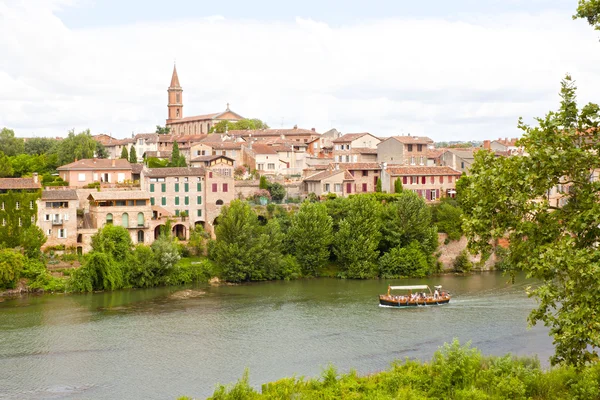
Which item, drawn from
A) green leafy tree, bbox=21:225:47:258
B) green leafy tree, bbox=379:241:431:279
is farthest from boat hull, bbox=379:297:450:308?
green leafy tree, bbox=21:225:47:258

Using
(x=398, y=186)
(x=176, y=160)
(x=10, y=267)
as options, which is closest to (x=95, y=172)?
→ (x=176, y=160)

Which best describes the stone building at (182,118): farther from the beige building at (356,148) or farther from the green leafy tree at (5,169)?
the green leafy tree at (5,169)

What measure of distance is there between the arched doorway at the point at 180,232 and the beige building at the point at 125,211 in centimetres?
247

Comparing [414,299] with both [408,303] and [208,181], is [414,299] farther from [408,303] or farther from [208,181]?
[208,181]

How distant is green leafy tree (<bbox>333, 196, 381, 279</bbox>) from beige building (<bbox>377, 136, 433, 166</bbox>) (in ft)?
48.4

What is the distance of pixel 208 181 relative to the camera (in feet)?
167

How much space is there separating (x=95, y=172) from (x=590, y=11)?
42766 millimetres

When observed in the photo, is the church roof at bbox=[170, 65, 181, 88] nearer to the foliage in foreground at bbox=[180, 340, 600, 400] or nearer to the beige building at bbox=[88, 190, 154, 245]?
the beige building at bbox=[88, 190, 154, 245]

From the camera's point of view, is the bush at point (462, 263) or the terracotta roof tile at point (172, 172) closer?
the bush at point (462, 263)

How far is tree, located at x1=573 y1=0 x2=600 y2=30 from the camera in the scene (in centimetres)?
1602

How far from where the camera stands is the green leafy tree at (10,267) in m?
39.5

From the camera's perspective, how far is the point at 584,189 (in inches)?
638

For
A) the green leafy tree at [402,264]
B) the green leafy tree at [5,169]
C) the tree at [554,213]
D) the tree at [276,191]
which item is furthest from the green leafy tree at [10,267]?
the tree at [554,213]

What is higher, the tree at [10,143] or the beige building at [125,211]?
the tree at [10,143]
